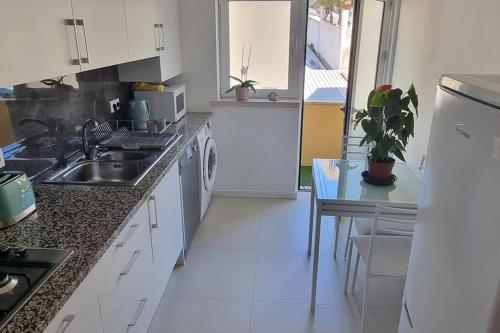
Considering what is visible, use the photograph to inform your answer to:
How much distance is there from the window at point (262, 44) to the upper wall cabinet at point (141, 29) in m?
0.95

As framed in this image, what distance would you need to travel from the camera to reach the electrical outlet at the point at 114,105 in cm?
280

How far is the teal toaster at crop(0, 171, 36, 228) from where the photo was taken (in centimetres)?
139

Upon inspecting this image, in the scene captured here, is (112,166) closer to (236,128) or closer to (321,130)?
(236,128)

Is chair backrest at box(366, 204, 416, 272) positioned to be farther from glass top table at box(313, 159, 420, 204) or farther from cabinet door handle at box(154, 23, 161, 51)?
cabinet door handle at box(154, 23, 161, 51)

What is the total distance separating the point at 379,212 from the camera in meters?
1.84

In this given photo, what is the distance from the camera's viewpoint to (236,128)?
3619 millimetres

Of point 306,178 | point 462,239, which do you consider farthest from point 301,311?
point 306,178

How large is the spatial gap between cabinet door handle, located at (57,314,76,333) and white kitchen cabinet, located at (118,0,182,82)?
6.88ft

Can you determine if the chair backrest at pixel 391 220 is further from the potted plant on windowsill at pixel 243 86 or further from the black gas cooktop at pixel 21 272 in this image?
the potted plant on windowsill at pixel 243 86

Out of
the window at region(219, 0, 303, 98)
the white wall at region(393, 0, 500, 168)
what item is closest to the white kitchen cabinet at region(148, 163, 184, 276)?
the window at region(219, 0, 303, 98)

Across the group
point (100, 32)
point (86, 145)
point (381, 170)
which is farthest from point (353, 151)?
point (100, 32)

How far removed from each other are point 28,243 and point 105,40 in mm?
1094

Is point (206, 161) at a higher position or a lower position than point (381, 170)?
lower

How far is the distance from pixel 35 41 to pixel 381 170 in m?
1.87
